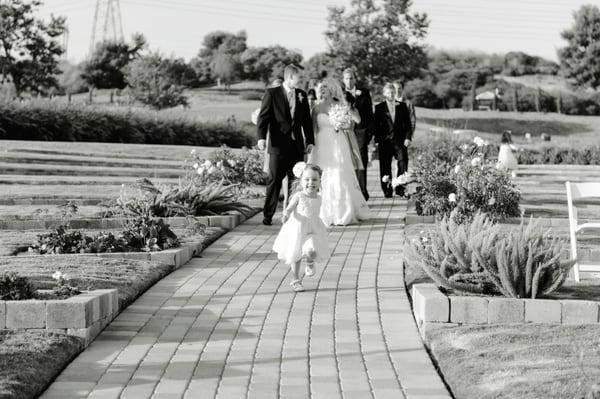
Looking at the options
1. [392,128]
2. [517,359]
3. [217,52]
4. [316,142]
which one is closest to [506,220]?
[316,142]

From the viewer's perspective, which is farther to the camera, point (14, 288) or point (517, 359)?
point (14, 288)

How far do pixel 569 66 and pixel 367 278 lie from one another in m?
79.2

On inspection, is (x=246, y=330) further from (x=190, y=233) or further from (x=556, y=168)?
(x=556, y=168)

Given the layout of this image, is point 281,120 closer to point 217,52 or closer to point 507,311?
point 507,311

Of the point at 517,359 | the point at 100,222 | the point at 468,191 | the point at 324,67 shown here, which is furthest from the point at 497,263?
the point at 324,67

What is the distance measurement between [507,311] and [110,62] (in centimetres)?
6855

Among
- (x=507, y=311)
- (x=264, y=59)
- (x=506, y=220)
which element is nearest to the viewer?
(x=507, y=311)

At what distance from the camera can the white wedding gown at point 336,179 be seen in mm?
14469

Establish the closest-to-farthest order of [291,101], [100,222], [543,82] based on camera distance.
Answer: [100,222] < [291,101] < [543,82]

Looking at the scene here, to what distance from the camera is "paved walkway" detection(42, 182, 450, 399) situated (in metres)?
5.95

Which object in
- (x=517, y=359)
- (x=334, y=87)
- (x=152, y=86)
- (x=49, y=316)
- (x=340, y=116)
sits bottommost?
(x=517, y=359)

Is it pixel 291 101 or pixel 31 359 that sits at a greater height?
pixel 291 101

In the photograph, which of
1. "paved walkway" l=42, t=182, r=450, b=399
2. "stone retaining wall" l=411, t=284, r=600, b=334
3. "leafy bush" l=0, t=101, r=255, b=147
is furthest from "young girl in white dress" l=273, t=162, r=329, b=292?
"leafy bush" l=0, t=101, r=255, b=147

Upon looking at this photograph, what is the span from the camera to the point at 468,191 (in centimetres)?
1381
